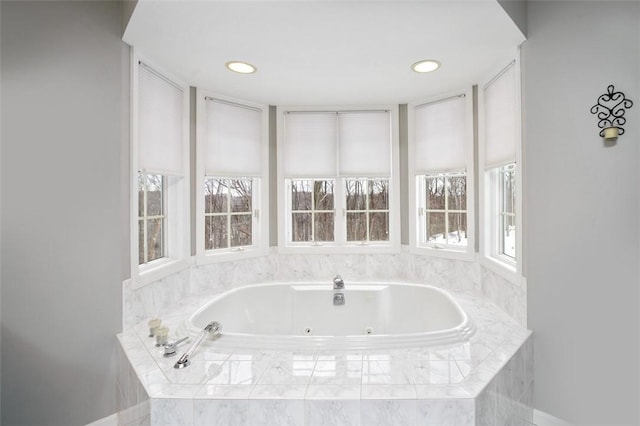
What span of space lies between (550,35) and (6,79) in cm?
275

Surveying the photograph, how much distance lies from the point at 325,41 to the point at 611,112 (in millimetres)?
1471

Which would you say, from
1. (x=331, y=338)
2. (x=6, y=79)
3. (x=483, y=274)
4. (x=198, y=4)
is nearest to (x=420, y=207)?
(x=483, y=274)

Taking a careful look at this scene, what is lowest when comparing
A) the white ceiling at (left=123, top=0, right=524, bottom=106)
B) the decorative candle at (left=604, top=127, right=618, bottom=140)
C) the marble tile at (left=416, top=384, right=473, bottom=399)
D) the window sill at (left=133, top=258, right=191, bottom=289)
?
the marble tile at (left=416, top=384, right=473, bottom=399)

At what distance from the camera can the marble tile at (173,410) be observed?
1.19 m

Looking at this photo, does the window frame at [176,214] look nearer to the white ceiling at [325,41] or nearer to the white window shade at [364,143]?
the white ceiling at [325,41]

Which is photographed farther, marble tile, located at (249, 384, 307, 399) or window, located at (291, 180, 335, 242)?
window, located at (291, 180, 335, 242)

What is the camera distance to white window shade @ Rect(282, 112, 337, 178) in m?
2.93

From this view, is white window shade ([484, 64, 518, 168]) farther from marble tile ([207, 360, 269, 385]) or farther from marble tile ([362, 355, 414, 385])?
marble tile ([207, 360, 269, 385])

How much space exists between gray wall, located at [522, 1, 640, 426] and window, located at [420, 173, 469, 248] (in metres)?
0.85

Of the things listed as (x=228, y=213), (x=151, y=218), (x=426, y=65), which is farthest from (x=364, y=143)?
(x=151, y=218)

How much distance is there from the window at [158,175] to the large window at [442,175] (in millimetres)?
1983

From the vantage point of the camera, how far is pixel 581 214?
153 centimetres

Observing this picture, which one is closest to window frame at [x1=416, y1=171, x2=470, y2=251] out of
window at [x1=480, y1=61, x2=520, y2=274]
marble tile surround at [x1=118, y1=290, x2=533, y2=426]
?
window at [x1=480, y1=61, x2=520, y2=274]

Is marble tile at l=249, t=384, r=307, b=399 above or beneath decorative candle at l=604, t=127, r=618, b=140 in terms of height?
beneath
